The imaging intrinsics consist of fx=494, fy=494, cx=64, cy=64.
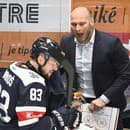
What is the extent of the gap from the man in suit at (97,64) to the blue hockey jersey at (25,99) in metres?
0.86

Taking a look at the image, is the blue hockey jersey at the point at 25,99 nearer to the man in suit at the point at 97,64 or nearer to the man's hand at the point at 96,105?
→ the man's hand at the point at 96,105

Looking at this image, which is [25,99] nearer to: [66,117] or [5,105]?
[5,105]

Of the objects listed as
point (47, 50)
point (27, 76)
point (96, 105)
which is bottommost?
point (96, 105)

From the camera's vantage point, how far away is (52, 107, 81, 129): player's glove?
11.2 feet

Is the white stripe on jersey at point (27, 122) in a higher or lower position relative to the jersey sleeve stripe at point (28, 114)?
lower

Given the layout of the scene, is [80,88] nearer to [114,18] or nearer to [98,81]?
[98,81]

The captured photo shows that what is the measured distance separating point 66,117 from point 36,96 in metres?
0.36

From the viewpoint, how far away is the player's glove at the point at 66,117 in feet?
11.2

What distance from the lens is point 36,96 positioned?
3.19m

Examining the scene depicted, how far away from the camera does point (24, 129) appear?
10.6ft

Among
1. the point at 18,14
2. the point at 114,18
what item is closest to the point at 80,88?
the point at 114,18

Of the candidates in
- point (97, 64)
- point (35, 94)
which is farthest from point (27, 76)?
point (97, 64)

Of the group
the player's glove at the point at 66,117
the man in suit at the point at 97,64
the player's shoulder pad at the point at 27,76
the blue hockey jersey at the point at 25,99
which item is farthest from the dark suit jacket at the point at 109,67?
the player's shoulder pad at the point at 27,76

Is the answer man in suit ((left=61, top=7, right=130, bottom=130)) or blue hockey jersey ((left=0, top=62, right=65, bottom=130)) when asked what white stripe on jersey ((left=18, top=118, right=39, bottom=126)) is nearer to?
blue hockey jersey ((left=0, top=62, right=65, bottom=130))
